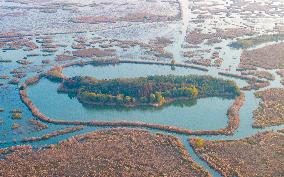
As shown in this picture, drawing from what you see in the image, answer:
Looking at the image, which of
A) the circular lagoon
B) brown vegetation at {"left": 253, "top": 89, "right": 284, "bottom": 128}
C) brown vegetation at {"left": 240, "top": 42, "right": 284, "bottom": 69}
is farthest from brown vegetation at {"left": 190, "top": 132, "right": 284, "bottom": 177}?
brown vegetation at {"left": 240, "top": 42, "right": 284, "bottom": 69}

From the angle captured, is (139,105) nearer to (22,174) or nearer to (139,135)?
(139,135)

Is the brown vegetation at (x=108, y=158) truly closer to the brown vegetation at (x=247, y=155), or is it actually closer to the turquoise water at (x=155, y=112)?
the brown vegetation at (x=247, y=155)

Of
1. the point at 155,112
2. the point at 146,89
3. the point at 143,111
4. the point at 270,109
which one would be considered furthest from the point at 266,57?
the point at 143,111

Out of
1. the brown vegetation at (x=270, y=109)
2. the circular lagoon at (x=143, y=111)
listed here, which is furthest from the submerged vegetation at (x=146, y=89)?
the brown vegetation at (x=270, y=109)

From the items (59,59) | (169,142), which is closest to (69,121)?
(169,142)

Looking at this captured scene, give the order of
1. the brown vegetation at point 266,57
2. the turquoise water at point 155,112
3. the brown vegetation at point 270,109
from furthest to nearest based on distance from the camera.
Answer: the brown vegetation at point 266,57
the turquoise water at point 155,112
the brown vegetation at point 270,109

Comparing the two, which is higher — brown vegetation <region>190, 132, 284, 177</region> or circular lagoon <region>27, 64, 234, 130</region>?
circular lagoon <region>27, 64, 234, 130</region>

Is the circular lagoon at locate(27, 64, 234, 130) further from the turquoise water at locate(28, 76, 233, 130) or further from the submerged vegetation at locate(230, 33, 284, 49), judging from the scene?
the submerged vegetation at locate(230, 33, 284, 49)

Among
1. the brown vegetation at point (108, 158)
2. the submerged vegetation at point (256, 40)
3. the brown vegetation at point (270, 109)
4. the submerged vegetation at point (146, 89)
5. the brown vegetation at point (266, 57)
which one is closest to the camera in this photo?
the brown vegetation at point (108, 158)
